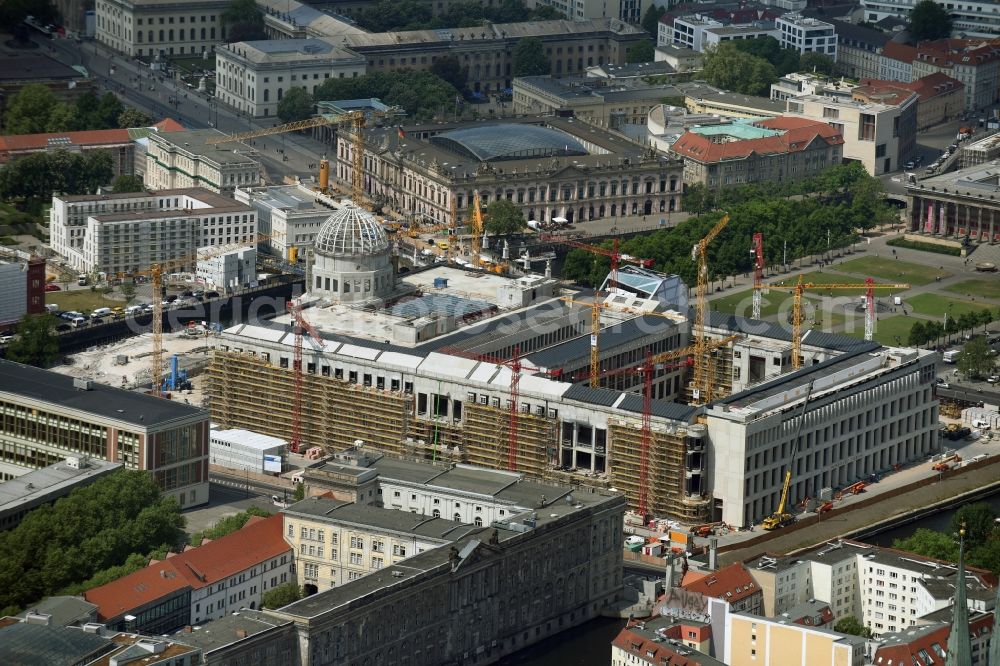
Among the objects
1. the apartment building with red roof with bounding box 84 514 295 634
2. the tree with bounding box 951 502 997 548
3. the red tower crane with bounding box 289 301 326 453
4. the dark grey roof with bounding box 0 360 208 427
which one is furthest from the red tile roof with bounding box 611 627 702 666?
the red tower crane with bounding box 289 301 326 453

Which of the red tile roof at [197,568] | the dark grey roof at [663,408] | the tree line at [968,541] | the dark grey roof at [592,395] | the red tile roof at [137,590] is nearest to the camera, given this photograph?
the red tile roof at [137,590]

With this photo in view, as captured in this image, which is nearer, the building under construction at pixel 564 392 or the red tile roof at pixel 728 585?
the red tile roof at pixel 728 585

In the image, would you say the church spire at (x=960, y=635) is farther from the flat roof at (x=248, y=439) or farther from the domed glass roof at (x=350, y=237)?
the domed glass roof at (x=350, y=237)

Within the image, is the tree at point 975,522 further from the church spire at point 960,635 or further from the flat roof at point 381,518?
the church spire at point 960,635

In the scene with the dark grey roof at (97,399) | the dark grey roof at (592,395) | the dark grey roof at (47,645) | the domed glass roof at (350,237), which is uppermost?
the domed glass roof at (350,237)

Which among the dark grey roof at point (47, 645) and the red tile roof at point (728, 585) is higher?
the dark grey roof at point (47, 645)

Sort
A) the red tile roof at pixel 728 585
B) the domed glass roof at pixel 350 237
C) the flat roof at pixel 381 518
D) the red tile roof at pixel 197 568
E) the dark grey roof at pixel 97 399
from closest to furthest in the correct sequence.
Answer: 1. the red tile roof at pixel 197 568
2. the red tile roof at pixel 728 585
3. the flat roof at pixel 381 518
4. the dark grey roof at pixel 97 399
5. the domed glass roof at pixel 350 237

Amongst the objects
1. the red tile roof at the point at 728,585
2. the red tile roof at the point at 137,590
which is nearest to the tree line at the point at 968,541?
the red tile roof at the point at 728,585

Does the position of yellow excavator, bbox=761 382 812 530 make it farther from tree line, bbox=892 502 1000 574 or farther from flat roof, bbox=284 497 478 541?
flat roof, bbox=284 497 478 541
